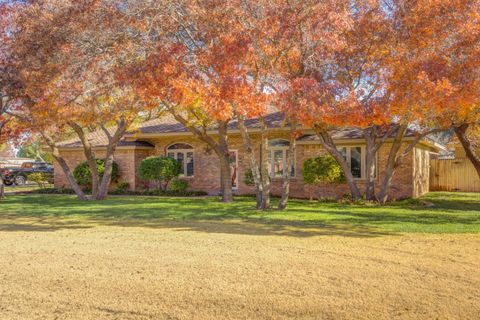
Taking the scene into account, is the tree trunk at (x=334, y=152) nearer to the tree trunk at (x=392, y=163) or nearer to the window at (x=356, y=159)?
the tree trunk at (x=392, y=163)

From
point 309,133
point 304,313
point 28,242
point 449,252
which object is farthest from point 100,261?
point 309,133

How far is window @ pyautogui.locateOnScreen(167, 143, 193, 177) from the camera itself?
23578 mm

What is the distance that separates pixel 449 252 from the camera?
8242 millimetres

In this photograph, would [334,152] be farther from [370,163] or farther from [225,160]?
[225,160]

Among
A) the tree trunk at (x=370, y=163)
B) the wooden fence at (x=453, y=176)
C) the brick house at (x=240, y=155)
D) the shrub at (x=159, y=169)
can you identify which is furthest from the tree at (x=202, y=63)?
the wooden fence at (x=453, y=176)

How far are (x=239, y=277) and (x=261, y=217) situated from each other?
6.68 meters

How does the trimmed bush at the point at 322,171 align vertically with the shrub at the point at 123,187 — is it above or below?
above

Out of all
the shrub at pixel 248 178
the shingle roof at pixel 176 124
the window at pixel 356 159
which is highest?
the shingle roof at pixel 176 124

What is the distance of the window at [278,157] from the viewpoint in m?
21.4

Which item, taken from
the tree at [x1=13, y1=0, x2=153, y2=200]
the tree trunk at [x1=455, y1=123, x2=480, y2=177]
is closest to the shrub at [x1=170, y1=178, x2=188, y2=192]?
the tree at [x1=13, y1=0, x2=153, y2=200]

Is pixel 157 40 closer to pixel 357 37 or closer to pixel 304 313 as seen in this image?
pixel 357 37

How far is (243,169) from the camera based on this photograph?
22203 mm

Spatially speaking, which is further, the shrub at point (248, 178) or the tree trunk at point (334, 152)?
the shrub at point (248, 178)

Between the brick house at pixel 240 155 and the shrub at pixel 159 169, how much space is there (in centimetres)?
123
